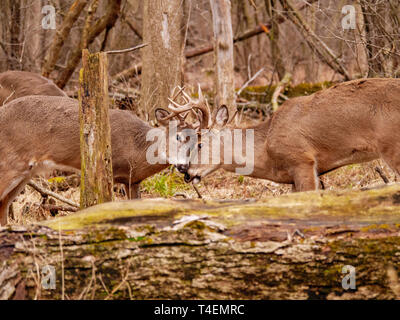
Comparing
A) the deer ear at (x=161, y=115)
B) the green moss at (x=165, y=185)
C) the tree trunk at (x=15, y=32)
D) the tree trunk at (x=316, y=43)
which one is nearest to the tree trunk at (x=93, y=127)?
the deer ear at (x=161, y=115)

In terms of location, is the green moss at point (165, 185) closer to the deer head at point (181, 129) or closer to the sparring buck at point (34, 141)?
the deer head at point (181, 129)

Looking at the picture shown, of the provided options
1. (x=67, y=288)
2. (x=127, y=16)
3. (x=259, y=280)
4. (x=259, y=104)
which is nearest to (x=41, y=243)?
(x=67, y=288)

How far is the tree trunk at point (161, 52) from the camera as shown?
33.6 ft

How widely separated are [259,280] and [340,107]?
11.9 feet

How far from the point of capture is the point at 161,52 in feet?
33.8

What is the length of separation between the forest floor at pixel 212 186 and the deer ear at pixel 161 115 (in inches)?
41.6

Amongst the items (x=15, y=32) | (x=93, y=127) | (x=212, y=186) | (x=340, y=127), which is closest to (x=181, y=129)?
(x=212, y=186)

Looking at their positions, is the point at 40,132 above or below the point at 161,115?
below

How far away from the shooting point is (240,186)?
9422 millimetres

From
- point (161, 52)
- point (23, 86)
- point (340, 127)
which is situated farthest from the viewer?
point (161, 52)

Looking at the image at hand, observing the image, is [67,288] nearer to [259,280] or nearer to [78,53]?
[259,280]

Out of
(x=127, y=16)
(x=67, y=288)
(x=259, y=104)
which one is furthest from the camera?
(x=127, y=16)

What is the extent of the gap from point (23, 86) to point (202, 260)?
23.9 ft

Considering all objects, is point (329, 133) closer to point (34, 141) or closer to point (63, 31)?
point (34, 141)
